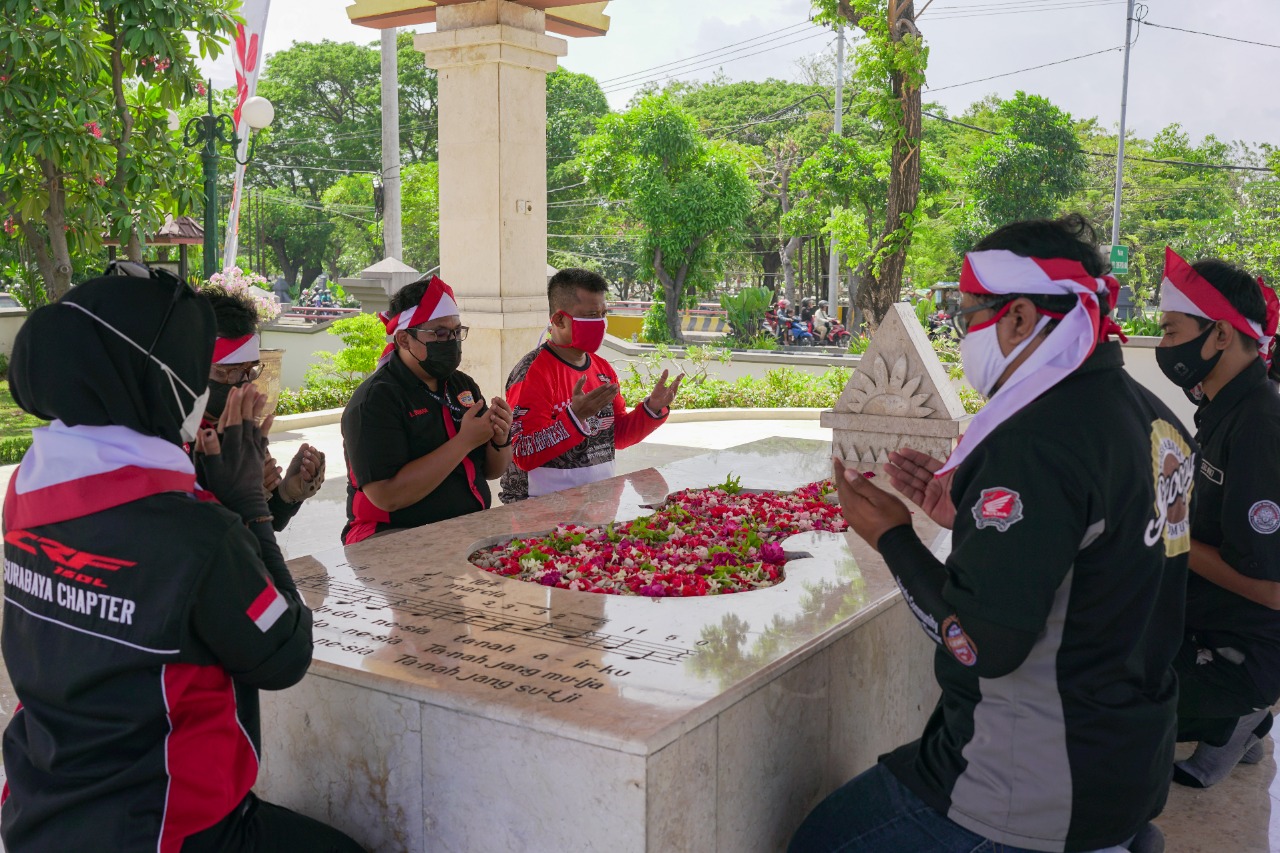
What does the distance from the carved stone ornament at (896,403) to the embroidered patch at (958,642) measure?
3.66m

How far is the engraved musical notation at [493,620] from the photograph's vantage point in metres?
A: 2.86

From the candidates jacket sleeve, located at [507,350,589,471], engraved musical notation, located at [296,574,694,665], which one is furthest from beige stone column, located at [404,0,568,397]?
engraved musical notation, located at [296,574,694,665]

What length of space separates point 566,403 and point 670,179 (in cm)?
2472

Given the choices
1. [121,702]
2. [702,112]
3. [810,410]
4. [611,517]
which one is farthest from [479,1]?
[702,112]

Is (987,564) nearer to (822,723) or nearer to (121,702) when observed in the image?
(822,723)

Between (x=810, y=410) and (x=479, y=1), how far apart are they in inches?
267

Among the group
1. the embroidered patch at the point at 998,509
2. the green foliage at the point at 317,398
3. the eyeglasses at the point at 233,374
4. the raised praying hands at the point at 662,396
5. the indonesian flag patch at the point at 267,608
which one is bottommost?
the green foliage at the point at 317,398

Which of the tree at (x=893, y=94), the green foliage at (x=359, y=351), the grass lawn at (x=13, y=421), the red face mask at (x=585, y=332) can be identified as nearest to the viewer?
the red face mask at (x=585, y=332)

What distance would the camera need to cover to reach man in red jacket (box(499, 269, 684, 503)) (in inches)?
196

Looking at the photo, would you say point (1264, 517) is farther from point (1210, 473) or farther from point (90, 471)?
point (90, 471)

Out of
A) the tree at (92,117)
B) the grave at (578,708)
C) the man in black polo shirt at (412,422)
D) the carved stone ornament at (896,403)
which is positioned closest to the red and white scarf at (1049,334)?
the grave at (578,708)

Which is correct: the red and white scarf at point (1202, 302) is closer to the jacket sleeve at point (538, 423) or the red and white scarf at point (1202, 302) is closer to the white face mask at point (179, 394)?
the jacket sleeve at point (538, 423)

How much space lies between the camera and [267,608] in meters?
2.03

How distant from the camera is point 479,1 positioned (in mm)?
8516
